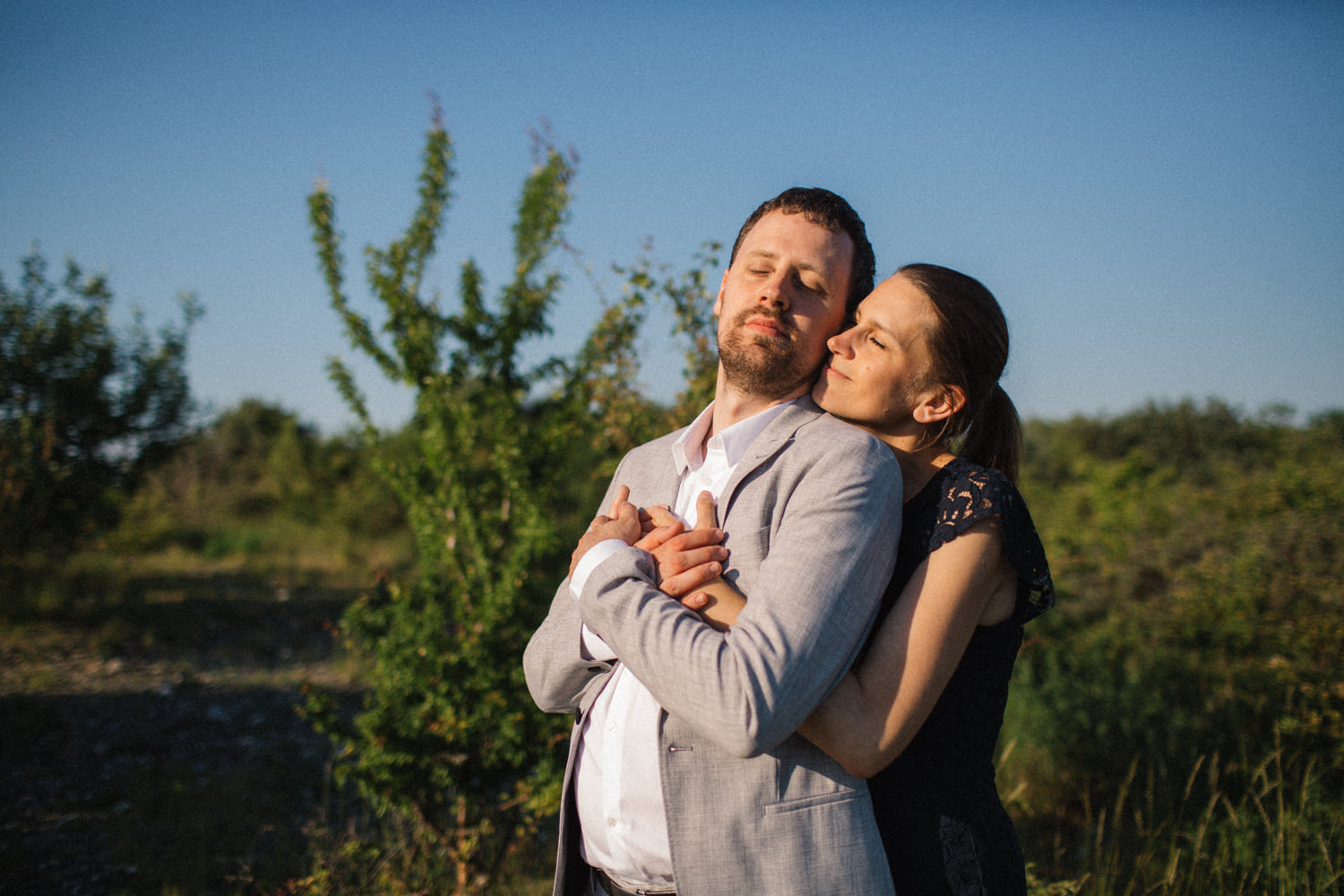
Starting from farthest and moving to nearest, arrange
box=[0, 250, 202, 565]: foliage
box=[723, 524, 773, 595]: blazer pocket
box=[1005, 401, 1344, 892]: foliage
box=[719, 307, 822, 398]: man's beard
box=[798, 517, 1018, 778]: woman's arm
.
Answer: box=[0, 250, 202, 565]: foliage < box=[1005, 401, 1344, 892]: foliage < box=[719, 307, 822, 398]: man's beard < box=[723, 524, 773, 595]: blazer pocket < box=[798, 517, 1018, 778]: woman's arm

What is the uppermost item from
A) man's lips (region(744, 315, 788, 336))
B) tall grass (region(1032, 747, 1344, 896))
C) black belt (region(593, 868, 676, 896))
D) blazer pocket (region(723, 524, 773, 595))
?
man's lips (region(744, 315, 788, 336))

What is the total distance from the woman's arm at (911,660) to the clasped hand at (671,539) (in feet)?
1.21

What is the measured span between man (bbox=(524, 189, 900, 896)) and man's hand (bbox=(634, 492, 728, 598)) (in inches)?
1.5

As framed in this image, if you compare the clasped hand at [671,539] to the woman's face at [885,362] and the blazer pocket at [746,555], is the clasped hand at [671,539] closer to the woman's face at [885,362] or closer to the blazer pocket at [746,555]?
the blazer pocket at [746,555]

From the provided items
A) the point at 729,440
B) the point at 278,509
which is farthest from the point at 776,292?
the point at 278,509

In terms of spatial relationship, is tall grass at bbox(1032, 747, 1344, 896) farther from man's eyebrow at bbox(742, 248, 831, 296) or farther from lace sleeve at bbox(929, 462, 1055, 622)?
man's eyebrow at bbox(742, 248, 831, 296)

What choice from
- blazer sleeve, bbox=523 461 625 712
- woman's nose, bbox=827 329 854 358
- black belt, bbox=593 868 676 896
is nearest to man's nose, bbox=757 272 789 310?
woman's nose, bbox=827 329 854 358

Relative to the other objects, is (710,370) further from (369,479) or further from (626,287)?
(369,479)

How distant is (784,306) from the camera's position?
209cm

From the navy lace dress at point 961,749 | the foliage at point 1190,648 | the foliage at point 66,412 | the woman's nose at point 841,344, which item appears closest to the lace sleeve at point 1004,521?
the navy lace dress at point 961,749

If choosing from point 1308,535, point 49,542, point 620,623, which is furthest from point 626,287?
point 49,542

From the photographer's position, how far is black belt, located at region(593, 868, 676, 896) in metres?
1.75

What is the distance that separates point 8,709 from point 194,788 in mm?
2590

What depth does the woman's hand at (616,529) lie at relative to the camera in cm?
180
